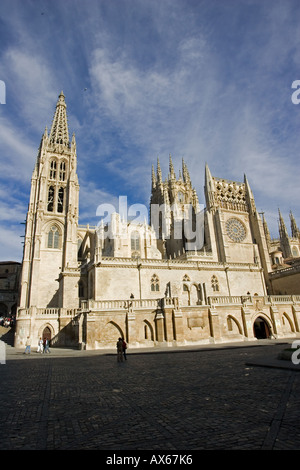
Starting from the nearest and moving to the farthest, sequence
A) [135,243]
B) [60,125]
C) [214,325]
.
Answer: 1. [214,325]
2. [135,243]
3. [60,125]

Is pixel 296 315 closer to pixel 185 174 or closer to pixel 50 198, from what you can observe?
pixel 50 198

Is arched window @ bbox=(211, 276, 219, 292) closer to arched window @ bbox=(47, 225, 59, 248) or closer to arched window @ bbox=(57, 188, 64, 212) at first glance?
arched window @ bbox=(47, 225, 59, 248)

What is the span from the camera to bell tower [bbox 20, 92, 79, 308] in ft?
141

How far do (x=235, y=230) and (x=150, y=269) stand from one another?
2174 centimetres

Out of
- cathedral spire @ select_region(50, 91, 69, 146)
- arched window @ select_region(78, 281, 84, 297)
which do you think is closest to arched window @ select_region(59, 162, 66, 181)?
cathedral spire @ select_region(50, 91, 69, 146)

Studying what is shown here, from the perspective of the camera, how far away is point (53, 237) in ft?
157

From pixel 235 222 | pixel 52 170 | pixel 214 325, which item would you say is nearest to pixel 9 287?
pixel 52 170

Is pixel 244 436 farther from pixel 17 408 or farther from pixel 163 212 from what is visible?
pixel 163 212

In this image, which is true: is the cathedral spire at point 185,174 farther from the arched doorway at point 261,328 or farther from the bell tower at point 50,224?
the arched doorway at point 261,328

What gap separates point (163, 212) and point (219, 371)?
4753 cm

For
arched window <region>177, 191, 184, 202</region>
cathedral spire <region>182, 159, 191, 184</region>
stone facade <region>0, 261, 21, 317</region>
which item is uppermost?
cathedral spire <region>182, 159, 191, 184</region>

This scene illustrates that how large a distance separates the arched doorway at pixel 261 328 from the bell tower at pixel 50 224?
2195 cm

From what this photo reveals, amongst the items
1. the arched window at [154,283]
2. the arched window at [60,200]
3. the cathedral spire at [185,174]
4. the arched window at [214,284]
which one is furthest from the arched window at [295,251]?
the arched window at [60,200]

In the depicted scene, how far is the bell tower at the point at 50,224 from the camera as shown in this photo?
141 ft
